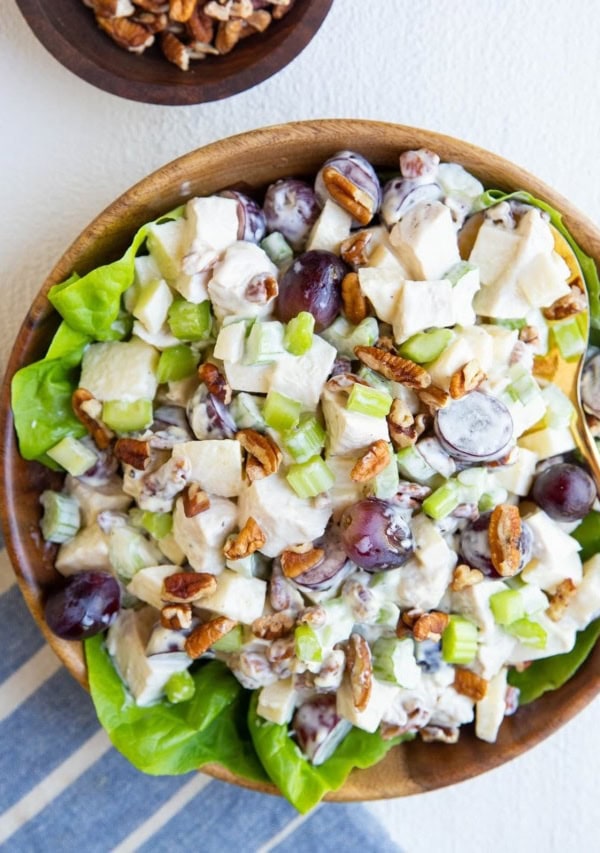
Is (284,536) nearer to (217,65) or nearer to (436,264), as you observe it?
(436,264)

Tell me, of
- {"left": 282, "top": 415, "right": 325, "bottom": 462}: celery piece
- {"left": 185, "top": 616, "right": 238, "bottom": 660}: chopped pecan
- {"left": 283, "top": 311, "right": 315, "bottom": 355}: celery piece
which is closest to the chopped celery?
{"left": 283, "top": 311, "right": 315, "bottom": 355}: celery piece

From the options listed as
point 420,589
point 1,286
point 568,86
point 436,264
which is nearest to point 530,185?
point 436,264

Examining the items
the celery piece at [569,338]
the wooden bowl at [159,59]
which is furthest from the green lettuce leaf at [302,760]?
the wooden bowl at [159,59]

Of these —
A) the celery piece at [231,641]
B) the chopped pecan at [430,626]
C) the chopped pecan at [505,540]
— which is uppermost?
the chopped pecan at [505,540]

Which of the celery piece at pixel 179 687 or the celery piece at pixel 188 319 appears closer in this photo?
the celery piece at pixel 188 319

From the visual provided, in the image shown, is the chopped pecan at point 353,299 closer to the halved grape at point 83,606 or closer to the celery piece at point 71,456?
the celery piece at point 71,456

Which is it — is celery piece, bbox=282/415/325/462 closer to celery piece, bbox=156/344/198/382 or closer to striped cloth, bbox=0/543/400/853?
celery piece, bbox=156/344/198/382
